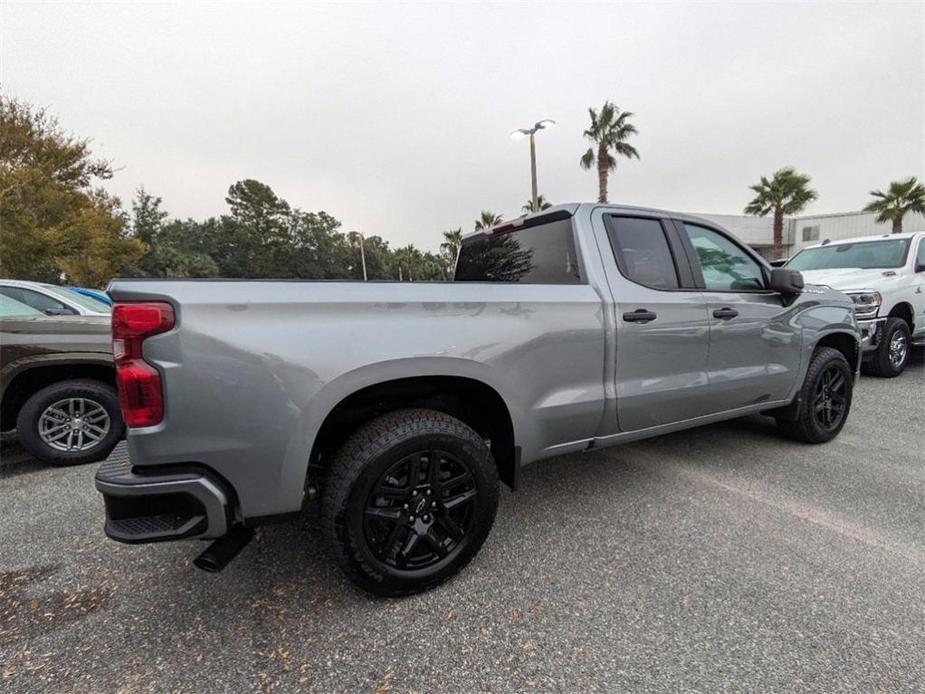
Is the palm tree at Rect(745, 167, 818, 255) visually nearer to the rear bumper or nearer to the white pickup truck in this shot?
the white pickup truck

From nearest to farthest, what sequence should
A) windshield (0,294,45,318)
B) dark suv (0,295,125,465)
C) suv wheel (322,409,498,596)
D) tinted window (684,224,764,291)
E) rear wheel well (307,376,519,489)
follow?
1. suv wheel (322,409,498,596)
2. rear wheel well (307,376,519,489)
3. tinted window (684,224,764,291)
4. dark suv (0,295,125,465)
5. windshield (0,294,45,318)

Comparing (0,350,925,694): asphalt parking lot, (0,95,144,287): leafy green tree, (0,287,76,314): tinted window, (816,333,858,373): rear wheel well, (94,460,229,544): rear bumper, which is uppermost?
(0,95,144,287): leafy green tree

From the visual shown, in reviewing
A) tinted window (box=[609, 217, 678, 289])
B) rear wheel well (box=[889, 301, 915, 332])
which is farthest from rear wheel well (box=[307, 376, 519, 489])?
rear wheel well (box=[889, 301, 915, 332])

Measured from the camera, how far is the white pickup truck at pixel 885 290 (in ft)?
19.4

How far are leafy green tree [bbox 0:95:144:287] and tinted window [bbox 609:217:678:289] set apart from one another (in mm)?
15273

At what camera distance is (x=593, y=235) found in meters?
2.64

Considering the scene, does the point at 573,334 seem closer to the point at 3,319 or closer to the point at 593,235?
the point at 593,235

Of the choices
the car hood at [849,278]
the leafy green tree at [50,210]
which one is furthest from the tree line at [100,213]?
the car hood at [849,278]

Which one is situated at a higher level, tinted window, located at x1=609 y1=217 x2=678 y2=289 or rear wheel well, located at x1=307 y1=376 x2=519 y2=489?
tinted window, located at x1=609 y1=217 x2=678 y2=289

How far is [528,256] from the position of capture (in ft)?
9.62

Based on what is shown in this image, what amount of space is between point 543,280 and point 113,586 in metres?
2.72

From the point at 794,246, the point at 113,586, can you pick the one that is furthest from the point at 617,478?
the point at 794,246

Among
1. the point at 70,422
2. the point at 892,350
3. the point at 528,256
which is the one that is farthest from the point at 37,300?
the point at 892,350

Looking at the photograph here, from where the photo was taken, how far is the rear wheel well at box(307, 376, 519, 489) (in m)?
2.07
